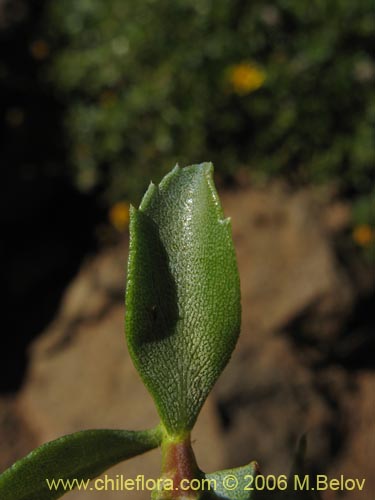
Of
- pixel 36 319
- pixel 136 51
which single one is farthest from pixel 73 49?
pixel 36 319

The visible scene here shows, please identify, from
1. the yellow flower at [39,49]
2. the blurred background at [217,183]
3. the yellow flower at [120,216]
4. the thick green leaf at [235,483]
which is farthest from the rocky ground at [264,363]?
the thick green leaf at [235,483]

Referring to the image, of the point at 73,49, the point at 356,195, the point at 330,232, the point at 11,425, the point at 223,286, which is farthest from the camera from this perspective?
the point at 73,49

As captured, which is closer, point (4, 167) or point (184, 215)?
point (184, 215)

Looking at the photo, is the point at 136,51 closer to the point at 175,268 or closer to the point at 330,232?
the point at 330,232

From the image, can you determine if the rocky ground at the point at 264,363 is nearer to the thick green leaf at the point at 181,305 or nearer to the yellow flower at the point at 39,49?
the yellow flower at the point at 39,49

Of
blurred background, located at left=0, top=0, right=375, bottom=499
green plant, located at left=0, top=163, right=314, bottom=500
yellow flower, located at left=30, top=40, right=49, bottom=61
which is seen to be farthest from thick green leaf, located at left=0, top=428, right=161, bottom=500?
yellow flower, located at left=30, top=40, right=49, bottom=61

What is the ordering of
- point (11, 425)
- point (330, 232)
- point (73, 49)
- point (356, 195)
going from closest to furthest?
point (11, 425) < point (330, 232) < point (356, 195) < point (73, 49)

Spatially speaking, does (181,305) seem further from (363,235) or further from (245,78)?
(245,78)
